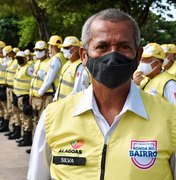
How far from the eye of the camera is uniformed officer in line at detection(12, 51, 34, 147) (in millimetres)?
8914

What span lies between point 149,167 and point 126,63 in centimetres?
44

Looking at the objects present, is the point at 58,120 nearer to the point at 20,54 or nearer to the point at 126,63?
the point at 126,63

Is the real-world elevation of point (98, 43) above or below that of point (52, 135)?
above

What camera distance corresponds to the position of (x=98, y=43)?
1948mm

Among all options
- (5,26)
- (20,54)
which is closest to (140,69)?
(20,54)

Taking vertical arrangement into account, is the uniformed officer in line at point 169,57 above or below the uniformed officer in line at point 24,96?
above

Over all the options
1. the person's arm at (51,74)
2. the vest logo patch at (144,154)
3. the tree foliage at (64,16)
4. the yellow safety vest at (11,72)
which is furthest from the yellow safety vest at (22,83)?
the vest logo patch at (144,154)

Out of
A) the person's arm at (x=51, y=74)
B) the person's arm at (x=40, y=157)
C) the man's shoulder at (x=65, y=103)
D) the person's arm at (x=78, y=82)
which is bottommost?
the person's arm at (x=51, y=74)

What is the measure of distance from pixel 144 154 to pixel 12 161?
5.80m

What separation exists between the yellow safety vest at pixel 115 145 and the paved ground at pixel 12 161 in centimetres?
458

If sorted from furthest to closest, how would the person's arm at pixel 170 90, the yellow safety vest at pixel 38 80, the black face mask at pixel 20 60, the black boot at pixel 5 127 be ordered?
the black boot at pixel 5 127 < the black face mask at pixel 20 60 < the yellow safety vest at pixel 38 80 < the person's arm at pixel 170 90

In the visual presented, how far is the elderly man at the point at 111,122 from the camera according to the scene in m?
1.90

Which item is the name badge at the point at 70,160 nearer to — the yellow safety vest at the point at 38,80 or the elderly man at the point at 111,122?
the elderly man at the point at 111,122

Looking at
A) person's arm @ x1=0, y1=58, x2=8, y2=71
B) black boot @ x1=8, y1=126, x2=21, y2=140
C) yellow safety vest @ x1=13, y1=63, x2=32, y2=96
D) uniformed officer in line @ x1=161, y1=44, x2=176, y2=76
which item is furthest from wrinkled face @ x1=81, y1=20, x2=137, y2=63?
person's arm @ x1=0, y1=58, x2=8, y2=71
